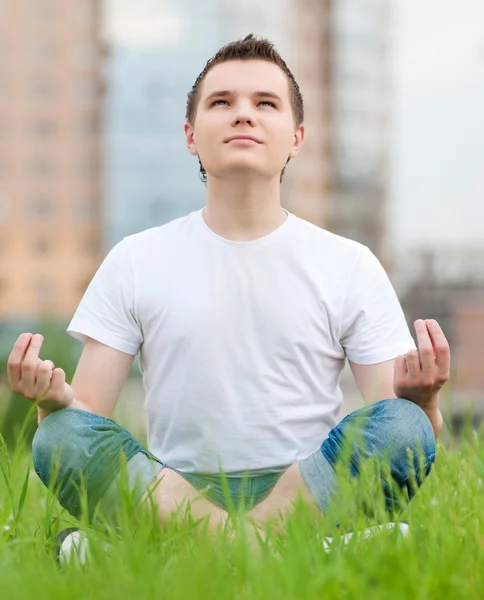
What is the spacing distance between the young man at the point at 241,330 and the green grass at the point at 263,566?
35 centimetres

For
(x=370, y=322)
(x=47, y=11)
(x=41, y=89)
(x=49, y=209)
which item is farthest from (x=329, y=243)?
(x=47, y=11)

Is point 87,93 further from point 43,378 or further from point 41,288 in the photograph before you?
point 43,378

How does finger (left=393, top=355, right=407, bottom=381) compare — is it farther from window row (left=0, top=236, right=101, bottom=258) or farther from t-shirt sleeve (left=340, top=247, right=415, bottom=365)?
window row (left=0, top=236, right=101, bottom=258)

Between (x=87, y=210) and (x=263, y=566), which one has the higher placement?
(x=263, y=566)

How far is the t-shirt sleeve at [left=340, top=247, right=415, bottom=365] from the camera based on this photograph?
2.32m

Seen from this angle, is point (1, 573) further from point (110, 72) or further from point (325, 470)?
point (110, 72)

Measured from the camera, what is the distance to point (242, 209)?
237 centimetres

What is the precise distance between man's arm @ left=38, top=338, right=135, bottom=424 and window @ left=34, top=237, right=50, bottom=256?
51510 millimetres

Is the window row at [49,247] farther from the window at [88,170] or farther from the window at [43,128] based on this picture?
the window at [43,128]

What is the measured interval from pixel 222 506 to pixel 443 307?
2809cm

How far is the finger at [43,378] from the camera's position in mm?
1969

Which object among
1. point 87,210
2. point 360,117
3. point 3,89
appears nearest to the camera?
point 87,210

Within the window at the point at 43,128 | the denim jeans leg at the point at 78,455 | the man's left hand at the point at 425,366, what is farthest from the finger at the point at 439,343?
the window at the point at 43,128

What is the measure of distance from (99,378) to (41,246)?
51.7m
